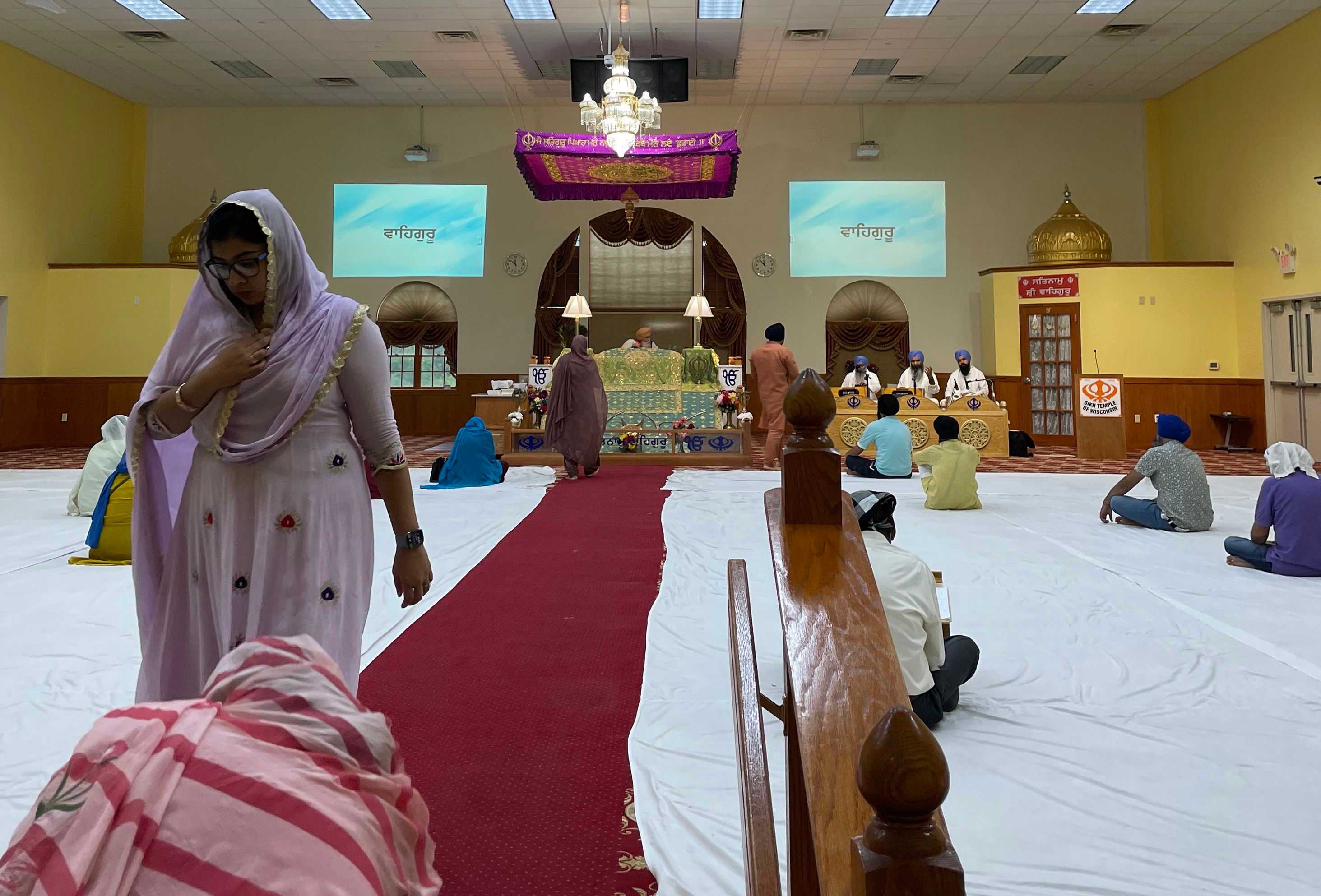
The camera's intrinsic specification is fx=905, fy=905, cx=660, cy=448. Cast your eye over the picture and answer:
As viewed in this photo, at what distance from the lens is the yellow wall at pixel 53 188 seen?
10.6m

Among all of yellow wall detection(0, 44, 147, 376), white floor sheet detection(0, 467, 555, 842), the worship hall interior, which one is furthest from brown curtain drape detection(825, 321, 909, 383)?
yellow wall detection(0, 44, 147, 376)

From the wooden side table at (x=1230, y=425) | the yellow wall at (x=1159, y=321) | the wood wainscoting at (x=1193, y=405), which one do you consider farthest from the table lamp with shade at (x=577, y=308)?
the wooden side table at (x=1230, y=425)

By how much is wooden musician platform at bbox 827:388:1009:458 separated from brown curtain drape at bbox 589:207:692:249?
4036mm

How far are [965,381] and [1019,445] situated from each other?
99cm

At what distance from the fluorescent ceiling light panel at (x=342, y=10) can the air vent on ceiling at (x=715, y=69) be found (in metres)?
3.87

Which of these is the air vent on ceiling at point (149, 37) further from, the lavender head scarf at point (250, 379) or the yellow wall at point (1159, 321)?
the yellow wall at point (1159, 321)

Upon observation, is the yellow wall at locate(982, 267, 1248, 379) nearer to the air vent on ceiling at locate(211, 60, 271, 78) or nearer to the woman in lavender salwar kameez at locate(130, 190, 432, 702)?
the air vent on ceiling at locate(211, 60, 271, 78)

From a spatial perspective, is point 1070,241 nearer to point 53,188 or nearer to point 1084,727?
point 1084,727

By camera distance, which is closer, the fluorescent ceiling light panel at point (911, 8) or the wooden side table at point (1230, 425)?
the fluorescent ceiling light panel at point (911, 8)

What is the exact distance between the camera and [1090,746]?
2.23 m

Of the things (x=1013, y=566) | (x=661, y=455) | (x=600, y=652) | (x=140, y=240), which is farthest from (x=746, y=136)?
(x=600, y=652)

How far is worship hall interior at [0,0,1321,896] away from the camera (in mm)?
912

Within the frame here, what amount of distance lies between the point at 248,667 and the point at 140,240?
14.2 meters

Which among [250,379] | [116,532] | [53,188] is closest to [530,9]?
[53,188]
